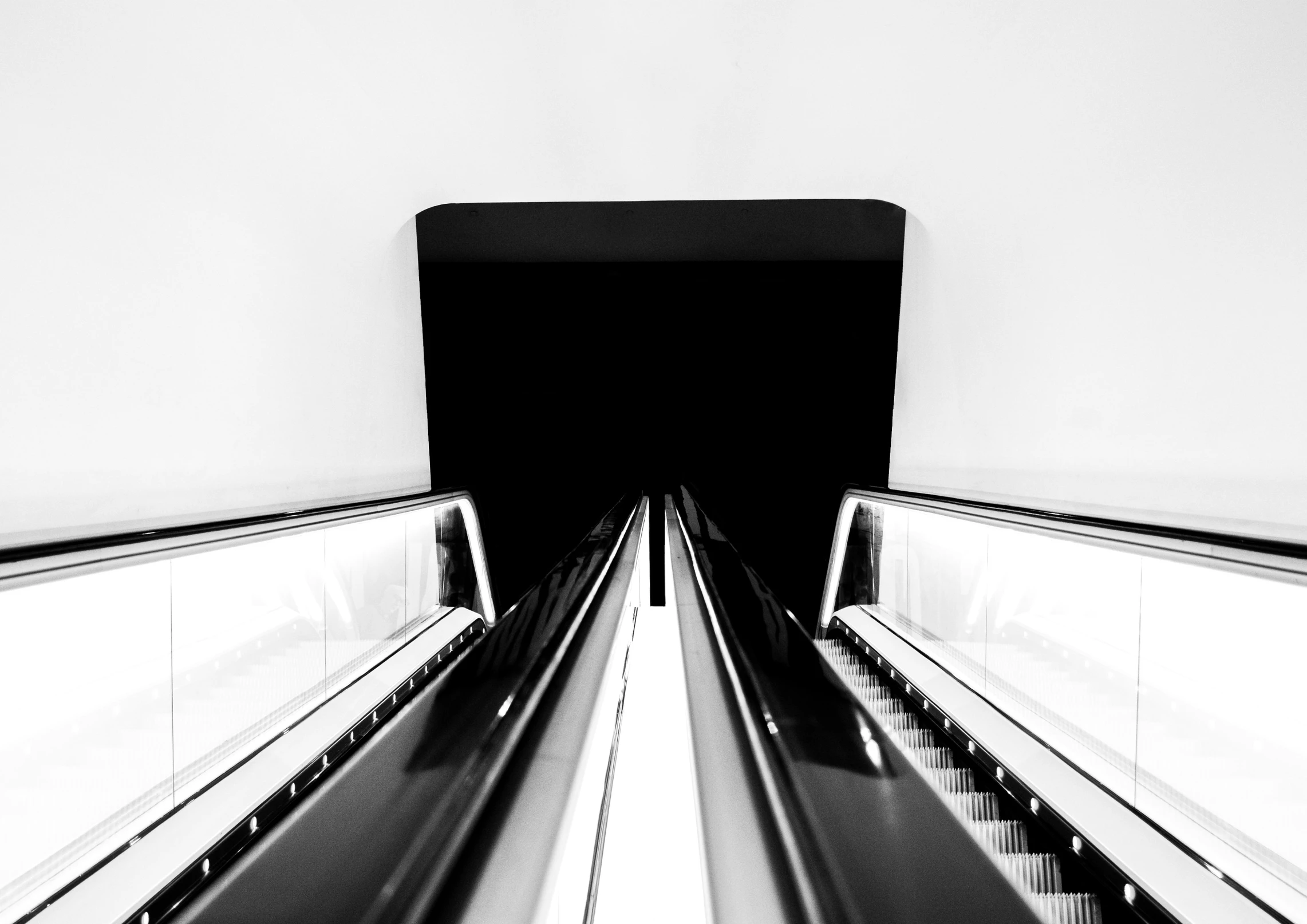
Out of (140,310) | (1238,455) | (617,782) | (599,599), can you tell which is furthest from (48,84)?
(1238,455)

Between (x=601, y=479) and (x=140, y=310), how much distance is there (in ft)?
24.2

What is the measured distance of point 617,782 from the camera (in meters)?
1.59

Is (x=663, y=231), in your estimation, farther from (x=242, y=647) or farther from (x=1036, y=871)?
(x=1036, y=871)

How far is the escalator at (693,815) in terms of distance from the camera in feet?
2.98

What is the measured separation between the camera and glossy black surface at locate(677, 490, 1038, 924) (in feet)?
2.98

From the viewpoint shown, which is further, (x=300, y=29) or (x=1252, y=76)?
(x=300, y=29)

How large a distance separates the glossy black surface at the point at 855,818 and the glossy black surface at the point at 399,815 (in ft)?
1.66

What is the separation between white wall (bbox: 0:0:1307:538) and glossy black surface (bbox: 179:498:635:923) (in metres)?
1.83

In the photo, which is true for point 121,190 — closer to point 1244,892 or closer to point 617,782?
point 617,782

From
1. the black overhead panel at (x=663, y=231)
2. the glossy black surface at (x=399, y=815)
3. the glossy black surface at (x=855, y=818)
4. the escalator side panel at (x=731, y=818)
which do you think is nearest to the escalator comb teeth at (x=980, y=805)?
the glossy black surface at (x=855, y=818)

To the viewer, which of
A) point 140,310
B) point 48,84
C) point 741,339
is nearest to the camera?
point 48,84

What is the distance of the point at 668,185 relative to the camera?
17.1 ft

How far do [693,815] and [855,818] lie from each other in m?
0.40

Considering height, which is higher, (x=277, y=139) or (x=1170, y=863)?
(x=277, y=139)
